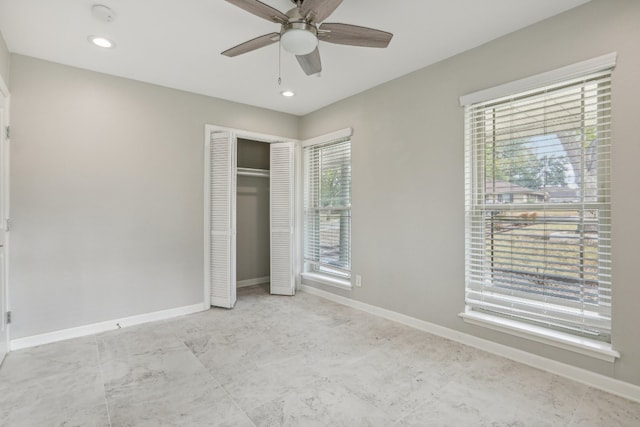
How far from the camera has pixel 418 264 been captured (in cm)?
325

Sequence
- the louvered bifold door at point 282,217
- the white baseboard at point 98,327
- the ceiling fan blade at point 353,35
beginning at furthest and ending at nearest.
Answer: the louvered bifold door at point 282,217 < the white baseboard at point 98,327 < the ceiling fan blade at point 353,35

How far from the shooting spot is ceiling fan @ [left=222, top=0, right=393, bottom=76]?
1.82 meters

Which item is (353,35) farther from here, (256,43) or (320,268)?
(320,268)

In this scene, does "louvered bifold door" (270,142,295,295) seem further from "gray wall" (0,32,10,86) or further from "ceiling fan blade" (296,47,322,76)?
"gray wall" (0,32,10,86)

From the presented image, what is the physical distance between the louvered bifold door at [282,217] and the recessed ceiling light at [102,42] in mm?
2178

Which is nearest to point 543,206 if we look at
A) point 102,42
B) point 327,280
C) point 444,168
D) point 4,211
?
point 444,168

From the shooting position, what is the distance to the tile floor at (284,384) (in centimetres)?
189

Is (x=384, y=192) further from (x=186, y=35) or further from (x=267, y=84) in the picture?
(x=186, y=35)

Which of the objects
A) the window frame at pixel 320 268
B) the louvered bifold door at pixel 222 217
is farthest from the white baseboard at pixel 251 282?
the louvered bifold door at pixel 222 217

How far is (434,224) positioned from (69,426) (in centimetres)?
298

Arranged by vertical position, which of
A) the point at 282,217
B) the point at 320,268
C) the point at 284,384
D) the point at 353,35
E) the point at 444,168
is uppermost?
the point at 353,35

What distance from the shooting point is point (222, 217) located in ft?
12.8

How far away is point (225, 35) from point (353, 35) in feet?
3.72

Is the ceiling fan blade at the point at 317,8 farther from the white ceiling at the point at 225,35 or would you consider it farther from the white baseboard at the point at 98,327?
the white baseboard at the point at 98,327
